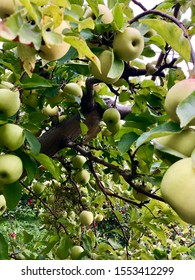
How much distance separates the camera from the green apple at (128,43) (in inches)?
36.2

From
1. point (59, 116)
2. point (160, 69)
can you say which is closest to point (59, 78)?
point (59, 116)

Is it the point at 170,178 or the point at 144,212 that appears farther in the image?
the point at 144,212

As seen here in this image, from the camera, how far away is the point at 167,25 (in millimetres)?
760

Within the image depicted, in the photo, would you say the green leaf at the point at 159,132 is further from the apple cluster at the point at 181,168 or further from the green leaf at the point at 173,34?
the green leaf at the point at 173,34

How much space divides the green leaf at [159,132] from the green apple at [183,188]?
0.06 m

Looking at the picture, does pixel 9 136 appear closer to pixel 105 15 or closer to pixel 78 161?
pixel 105 15

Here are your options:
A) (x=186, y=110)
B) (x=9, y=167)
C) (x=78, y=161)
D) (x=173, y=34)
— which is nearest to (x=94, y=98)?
(x=78, y=161)

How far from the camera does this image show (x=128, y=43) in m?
0.92

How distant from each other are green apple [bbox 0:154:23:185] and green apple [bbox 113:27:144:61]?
0.36 metres

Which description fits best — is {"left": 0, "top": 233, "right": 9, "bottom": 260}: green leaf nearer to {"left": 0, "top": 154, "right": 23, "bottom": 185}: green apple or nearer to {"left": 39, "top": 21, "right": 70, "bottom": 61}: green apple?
{"left": 0, "top": 154, "right": 23, "bottom": 185}: green apple

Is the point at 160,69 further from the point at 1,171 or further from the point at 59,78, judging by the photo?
the point at 1,171

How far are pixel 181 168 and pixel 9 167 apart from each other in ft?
1.45

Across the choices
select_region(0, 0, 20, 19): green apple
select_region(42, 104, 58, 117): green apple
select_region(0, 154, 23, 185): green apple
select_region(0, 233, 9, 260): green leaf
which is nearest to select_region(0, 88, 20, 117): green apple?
select_region(0, 154, 23, 185): green apple

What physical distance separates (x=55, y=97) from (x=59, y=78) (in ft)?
0.35
